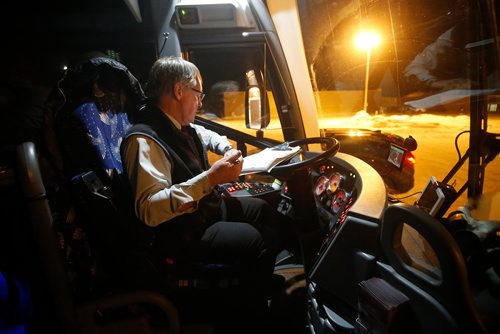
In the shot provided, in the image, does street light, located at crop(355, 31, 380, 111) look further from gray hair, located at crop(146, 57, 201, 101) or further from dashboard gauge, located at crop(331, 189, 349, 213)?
gray hair, located at crop(146, 57, 201, 101)

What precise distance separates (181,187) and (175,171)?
0.58 feet

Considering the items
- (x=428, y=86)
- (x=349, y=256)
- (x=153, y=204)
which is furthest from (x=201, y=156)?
(x=428, y=86)

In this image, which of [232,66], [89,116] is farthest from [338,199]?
[89,116]

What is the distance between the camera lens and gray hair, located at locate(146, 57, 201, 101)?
69.8 inches

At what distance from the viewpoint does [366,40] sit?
66.4 ft

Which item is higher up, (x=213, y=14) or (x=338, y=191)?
(x=213, y=14)

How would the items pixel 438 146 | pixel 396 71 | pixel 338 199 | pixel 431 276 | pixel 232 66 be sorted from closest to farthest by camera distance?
pixel 431 276
pixel 338 199
pixel 232 66
pixel 438 146
pixel 396 71

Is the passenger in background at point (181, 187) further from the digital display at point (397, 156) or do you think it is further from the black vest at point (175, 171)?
the digital display at point (397, 156)

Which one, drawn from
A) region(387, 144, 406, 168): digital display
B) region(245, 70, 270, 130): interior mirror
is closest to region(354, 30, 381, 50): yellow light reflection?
region(387, 144, 406, 168): digital display

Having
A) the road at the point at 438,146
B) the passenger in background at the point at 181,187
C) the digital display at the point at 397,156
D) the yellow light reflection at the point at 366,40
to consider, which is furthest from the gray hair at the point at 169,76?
the yellow light reflection at the point at 366,40

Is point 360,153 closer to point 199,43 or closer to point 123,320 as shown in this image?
point 199,43

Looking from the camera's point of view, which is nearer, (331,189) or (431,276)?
(431,276)

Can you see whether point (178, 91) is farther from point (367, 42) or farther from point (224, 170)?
point (367, 42)

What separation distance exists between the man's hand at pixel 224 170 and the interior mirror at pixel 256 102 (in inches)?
36.4
